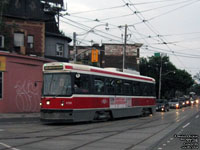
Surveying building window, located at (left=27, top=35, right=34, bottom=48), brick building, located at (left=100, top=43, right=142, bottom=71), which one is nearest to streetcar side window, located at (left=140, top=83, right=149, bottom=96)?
building window, located at (left=27, top=35, right=34, bottom=48)

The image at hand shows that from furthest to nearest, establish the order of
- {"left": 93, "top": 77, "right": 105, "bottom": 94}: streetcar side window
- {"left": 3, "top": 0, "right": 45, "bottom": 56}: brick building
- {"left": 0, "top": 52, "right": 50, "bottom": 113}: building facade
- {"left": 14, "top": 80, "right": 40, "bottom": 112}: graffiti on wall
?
{"left": 3, "top": 0, "right": 45, "bottom": 56}: brick building, {"left": 14, "top": 80, "right": 40, "bottom": 112}: graffiti on wall, {"left": 0, "top": 52, "right": 50, "bottom": 113}: building facade, {"left": 93, "top": 77, "right": 105, "bottom": 94}: streetcar side window

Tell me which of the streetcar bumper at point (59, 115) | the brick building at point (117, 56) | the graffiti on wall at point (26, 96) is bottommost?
the streetcar bumper at point (59, 115)

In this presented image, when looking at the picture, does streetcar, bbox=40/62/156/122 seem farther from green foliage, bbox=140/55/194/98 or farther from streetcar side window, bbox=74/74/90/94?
green foliage, bbox=140/55/194/98

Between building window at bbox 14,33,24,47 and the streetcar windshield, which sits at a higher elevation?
building window at bbox 14,33,24,47

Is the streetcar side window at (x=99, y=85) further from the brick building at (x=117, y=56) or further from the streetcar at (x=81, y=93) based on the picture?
the brick building at (x=117, y=56)

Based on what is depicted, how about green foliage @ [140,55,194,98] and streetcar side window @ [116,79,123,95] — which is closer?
streetcar side window @ [116,79,123,95]

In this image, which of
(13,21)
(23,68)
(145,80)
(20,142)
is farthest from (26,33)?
(20,142)

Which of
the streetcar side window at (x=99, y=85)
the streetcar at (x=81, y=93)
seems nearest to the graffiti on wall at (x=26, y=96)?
the streetcar at (x=81, y=93)

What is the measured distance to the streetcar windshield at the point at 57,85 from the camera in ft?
55.8

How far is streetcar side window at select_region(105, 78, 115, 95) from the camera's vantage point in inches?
797

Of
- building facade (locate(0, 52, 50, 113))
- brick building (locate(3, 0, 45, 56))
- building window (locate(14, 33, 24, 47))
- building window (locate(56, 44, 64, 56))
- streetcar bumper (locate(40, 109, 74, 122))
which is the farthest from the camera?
building window (locate(56, 44, 64, 56))

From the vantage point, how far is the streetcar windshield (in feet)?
55.8

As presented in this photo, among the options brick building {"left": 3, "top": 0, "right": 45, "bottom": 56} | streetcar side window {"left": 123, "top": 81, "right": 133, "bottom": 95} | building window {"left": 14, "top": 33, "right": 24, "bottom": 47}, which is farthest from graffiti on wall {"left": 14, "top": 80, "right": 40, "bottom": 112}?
streetcar side window {"left": 123, "top": 81, "right": 133, "bottom": 95}

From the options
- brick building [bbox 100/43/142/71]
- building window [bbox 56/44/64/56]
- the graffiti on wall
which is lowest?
the graffiti on wall
